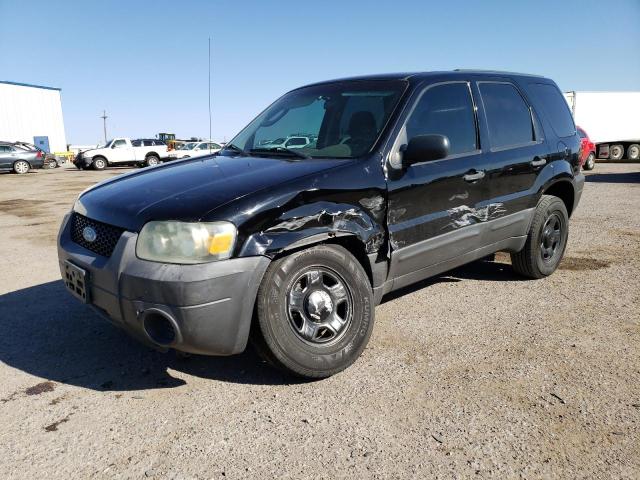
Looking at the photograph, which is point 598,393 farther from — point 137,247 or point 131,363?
point 131,363

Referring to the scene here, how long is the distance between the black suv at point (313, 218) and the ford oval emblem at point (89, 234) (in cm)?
1

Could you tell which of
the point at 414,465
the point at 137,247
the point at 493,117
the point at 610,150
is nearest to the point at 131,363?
the point at 137,247

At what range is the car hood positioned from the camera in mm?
2465

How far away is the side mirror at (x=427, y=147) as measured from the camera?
2943mm

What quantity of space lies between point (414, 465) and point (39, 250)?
5.79 metres

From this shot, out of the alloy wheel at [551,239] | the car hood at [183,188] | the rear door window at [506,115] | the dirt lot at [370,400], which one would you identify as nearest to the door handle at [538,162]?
the rear door window at [506,115]

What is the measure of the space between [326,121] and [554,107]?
250 centimetres

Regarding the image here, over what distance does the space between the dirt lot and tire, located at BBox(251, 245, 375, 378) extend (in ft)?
0.55

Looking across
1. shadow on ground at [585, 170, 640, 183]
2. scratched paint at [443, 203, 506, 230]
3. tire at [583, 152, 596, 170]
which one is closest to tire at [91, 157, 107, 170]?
shadow on ground at [585, 170, 640, 183]

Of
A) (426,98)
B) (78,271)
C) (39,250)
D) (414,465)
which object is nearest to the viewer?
(414,465)

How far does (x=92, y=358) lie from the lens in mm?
3107

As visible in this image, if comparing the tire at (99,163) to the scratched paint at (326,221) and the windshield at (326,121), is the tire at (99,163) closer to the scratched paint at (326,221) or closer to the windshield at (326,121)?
the windshield at (326,121)

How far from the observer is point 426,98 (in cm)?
338

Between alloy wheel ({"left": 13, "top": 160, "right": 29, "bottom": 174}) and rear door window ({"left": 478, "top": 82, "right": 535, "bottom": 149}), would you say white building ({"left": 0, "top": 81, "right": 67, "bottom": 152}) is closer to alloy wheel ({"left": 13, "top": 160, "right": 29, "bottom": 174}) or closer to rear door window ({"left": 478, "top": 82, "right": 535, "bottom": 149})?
alloy wheel ({"left": 13, "top": 160, "right": 29, "bottom": 174})
